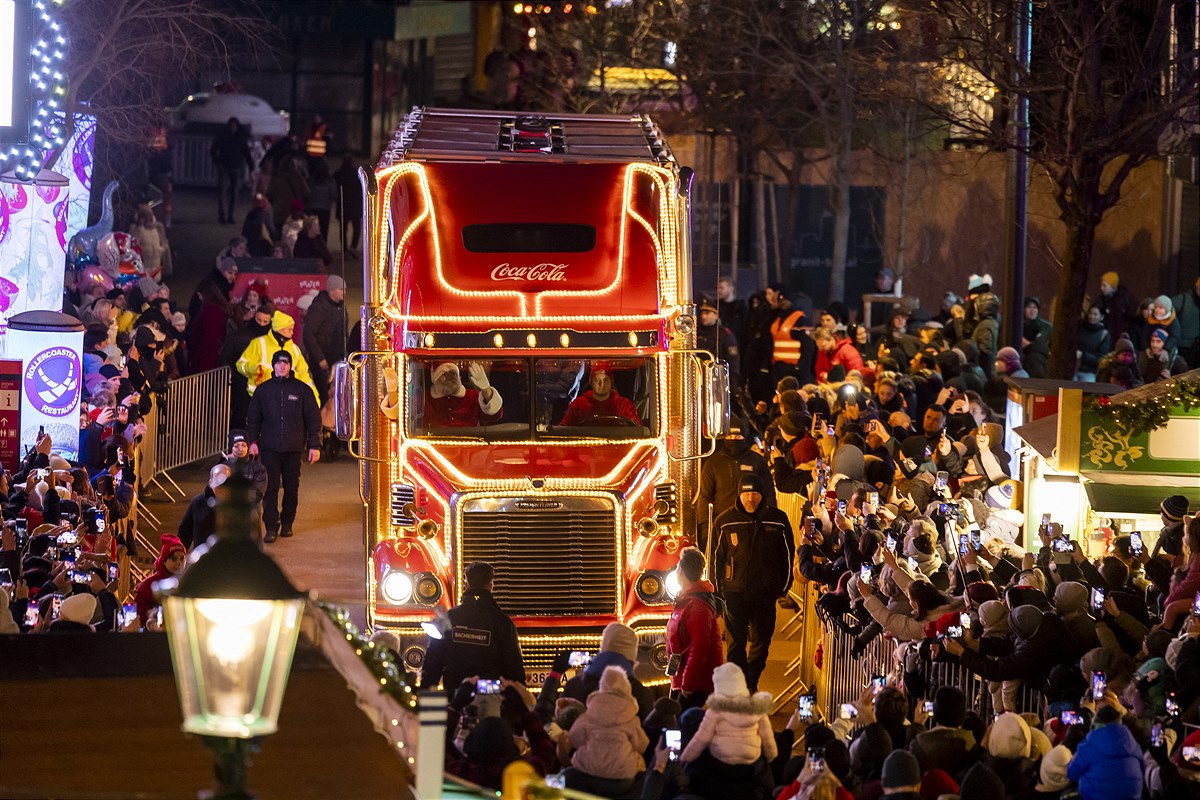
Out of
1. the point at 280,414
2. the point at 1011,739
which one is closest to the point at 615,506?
the point at 1011,739

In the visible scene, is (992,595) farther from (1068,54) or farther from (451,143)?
(1068,54)

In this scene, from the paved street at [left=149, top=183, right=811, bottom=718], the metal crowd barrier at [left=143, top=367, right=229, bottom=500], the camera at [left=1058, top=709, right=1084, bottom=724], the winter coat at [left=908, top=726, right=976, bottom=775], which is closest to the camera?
the winter coat at [left=908, top=726, right=976, bottom=775]

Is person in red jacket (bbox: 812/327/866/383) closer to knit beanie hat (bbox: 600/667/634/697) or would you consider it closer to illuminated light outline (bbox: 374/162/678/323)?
illuminated light outline (bbox: 374/162/678/323)

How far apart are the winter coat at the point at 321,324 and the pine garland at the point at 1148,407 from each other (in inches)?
473

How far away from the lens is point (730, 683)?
10.9 meters

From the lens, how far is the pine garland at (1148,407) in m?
15.6

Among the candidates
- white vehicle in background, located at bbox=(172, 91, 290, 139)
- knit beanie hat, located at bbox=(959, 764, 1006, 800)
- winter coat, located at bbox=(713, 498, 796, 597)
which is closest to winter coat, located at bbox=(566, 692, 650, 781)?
knit beanie hat, located at bbox=(959, 764, 1006, 800)

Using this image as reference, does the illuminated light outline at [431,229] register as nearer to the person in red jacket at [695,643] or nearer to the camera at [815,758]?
the person in red jacket at [695,643]

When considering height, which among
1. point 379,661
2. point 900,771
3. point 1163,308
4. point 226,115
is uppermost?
point 226,115

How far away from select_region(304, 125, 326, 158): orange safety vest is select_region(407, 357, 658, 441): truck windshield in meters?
23.7

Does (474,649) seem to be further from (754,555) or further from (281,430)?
(281,430)

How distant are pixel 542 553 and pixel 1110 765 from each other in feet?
19.7

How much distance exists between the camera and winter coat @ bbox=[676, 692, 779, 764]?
10812 millimetres

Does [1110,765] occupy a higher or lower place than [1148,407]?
lower
